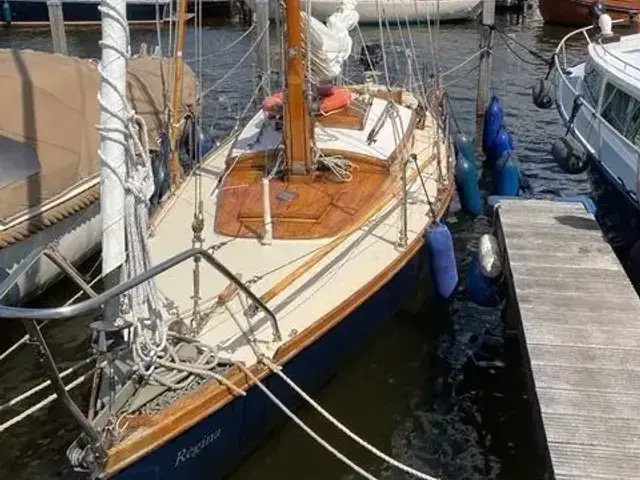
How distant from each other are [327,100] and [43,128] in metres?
3.36

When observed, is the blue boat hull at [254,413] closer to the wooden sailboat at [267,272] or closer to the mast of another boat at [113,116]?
the wooden sailboat at [267,272]

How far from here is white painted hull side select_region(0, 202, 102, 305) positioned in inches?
374

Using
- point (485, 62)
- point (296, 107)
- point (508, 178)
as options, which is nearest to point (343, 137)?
point (296, 107)

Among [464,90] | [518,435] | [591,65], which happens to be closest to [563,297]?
[518,435]

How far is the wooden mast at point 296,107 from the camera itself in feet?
28.5

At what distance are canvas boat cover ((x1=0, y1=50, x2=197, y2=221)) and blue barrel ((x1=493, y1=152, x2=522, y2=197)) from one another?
4.75 metres

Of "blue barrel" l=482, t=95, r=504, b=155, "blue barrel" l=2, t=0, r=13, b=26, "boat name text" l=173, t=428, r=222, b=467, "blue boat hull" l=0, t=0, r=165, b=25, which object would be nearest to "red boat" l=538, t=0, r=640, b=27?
"blue boat hull" l=0, t=0, r=165, b=25

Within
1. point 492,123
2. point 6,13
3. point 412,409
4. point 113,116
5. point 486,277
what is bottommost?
point 412,409

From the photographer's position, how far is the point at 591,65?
43.5 feet

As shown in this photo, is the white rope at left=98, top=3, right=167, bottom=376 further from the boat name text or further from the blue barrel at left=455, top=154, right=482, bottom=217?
the blue barrel at left=455, top=154, right=482, bottom=217

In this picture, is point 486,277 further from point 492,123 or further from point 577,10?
point 577,10

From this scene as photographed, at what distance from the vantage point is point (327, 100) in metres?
10.6

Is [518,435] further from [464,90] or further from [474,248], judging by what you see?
[464,90]

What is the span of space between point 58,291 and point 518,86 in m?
14.0
